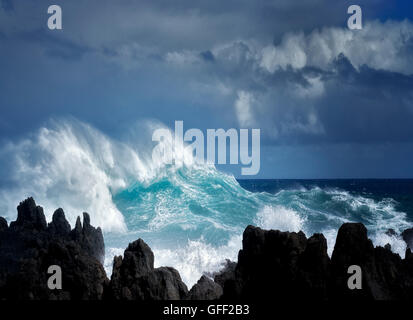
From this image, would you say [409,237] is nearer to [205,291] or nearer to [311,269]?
[311,269]

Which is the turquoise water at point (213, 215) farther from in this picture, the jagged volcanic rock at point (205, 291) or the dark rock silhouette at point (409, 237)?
the jagged volcanic rock at point (205, 291)

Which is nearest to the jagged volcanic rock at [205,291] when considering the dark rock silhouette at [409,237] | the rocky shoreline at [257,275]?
the rocky shoreline at [257,275]

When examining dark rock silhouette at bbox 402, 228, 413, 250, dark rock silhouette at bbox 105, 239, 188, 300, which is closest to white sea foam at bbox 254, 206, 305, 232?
dark rock silhouette at bbox 402, 228, 413, 250

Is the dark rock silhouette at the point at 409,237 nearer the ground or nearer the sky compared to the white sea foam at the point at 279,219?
nearer the ground

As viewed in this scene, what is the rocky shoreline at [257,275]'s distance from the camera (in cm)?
1334

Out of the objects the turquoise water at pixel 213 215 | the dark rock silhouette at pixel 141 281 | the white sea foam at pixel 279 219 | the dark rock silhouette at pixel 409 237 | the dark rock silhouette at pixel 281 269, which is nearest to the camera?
the dark rock silhouette at pixel 281 269

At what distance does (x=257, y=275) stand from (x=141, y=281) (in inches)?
114

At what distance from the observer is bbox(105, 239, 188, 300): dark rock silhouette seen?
13.6 meters

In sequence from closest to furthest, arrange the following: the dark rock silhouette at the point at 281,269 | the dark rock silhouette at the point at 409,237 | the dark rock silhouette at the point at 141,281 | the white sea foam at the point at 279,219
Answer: the dark rock silhouette at the point at 281,269, the dark rock silhouette at the point at 141,281, the dark rock silhouette at the point at 409,237, the white sea foam at the point at 279,219

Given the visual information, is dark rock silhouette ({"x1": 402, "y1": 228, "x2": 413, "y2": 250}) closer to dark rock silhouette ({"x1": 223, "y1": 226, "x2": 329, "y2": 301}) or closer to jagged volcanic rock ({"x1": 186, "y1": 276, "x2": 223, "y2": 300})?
dark rock silhouette ({"x1": 223, "y1": 226, "x2": 329, "y2": 301})

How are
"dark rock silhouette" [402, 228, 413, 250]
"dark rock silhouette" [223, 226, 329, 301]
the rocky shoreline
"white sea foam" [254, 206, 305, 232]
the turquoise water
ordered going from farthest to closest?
"white sea foam" [254, 206, 305, 232] → the turquoise water → "dark rock silhouette" [402, 228, 413, 250] → the rocky shoreline → "dark rock silhouette" [223, 226, 329, 301]

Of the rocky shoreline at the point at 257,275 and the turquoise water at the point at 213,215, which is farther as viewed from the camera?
the turquoise water at the point at 213,215

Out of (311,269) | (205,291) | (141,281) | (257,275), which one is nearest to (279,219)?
(257,275)

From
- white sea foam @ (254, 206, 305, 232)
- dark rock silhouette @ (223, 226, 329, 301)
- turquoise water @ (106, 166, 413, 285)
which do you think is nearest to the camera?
dark rock silhouette @ (223, 226, 329, 301)
